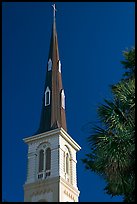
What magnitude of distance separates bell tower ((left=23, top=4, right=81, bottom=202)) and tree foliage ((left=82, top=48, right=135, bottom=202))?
102ft

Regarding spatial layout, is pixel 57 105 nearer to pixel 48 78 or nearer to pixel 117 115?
pixel 48 78

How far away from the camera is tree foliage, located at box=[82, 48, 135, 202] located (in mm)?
10828

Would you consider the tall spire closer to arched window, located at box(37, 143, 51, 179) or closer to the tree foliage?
arched window, located at box(37, 143, 51, 179)

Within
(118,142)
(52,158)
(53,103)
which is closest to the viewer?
(118,142)

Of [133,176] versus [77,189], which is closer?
[133,176]

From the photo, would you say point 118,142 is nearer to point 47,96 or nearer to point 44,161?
point 44,161

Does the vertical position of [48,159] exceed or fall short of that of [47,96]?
it falls short

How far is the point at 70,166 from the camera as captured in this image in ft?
155

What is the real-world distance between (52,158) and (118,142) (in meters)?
34.5

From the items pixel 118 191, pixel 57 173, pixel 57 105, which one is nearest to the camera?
pixel 118 191

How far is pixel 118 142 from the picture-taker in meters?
11.0

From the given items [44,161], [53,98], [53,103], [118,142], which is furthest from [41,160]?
[118,142]

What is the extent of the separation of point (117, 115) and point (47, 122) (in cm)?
3766

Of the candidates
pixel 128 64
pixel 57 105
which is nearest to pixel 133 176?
pixel 128 64
